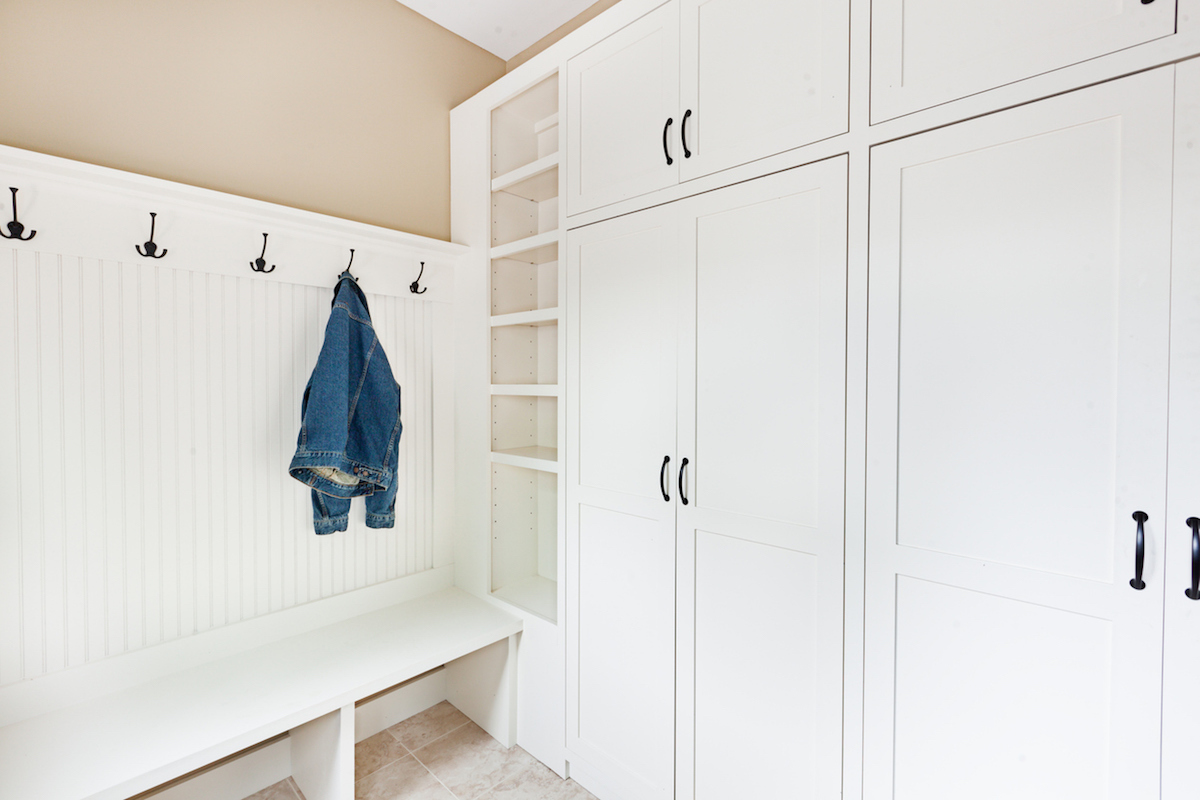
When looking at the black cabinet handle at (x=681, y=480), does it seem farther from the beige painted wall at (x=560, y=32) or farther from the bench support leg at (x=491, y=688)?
the beige painted wall at (x=560, y=32)

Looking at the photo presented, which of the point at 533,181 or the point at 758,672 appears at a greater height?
the point at 533,181

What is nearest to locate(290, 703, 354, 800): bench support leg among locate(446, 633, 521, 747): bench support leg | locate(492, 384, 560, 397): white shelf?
locate(446, 633, 521, 747): bench support leg

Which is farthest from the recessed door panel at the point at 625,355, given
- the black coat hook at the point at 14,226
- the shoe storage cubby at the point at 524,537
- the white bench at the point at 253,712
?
the black coat hook at the point at 14,226

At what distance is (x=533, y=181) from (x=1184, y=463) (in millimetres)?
1944

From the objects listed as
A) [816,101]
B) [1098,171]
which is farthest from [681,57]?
[1098,171]

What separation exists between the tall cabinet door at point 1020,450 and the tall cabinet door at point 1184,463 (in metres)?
0.02

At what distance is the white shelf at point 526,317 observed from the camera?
6.23 feet

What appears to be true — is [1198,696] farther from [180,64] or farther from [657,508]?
[180,64]

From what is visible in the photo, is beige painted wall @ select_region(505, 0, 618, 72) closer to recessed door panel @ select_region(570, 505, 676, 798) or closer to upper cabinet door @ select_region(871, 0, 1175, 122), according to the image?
upper cabinet door @ select_region(871, 0, 1175, 122)

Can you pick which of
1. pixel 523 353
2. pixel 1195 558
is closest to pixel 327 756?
pixel 523 353

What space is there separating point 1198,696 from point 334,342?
210 centimetres

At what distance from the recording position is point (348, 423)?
179 cm

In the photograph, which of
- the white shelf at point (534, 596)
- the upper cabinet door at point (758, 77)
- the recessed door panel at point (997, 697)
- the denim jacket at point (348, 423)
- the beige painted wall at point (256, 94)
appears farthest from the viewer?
the white shelf at point (534, 596)

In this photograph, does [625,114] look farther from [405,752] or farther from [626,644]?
[405,752]
